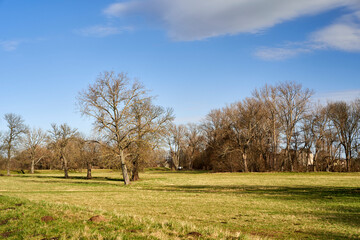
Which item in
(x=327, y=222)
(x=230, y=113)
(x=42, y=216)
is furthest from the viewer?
(x=230, y=113)

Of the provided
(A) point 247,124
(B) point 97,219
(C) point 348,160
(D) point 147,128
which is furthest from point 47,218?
(C) point 348,160

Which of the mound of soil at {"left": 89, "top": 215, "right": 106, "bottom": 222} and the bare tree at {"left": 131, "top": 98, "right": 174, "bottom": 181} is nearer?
the mound of soil at {"left": 89, "top": 215, "right": 106, "bottom": 222}

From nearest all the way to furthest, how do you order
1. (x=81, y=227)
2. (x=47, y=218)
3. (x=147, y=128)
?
(x=81, y=227) → (x=47, y=218) → (x=147, y=128)

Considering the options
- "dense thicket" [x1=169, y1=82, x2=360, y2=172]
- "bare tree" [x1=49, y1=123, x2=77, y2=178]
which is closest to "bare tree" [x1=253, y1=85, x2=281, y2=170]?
"dense thicket" [x1=169, y1=82, x2=360, y2=172]

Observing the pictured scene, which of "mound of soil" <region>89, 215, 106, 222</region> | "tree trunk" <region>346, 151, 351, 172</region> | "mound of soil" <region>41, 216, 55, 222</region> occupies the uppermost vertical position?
"mound of soil" <region>89, 215, 106, 222</region>

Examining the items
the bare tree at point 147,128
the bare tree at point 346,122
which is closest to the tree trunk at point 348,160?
the bare tree at point 346,122

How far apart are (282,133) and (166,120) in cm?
4009

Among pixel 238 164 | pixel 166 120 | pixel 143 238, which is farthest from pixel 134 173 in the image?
pixel 143 238

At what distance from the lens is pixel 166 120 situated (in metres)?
37.7

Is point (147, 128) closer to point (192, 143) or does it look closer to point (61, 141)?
point (61, 141)

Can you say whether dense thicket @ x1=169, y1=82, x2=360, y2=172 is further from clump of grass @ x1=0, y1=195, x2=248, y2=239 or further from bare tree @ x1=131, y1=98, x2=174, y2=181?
clump of grass @ x1=0, y1=195, x2=248, y2=239

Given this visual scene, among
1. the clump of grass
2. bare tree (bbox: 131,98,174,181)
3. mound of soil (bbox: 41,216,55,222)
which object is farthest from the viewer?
bare tree (bbox: 131,98,174,181)

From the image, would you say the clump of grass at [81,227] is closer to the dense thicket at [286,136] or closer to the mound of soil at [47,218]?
the mound of soil at [47,218]

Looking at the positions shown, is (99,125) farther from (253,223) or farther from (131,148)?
(253,223)
